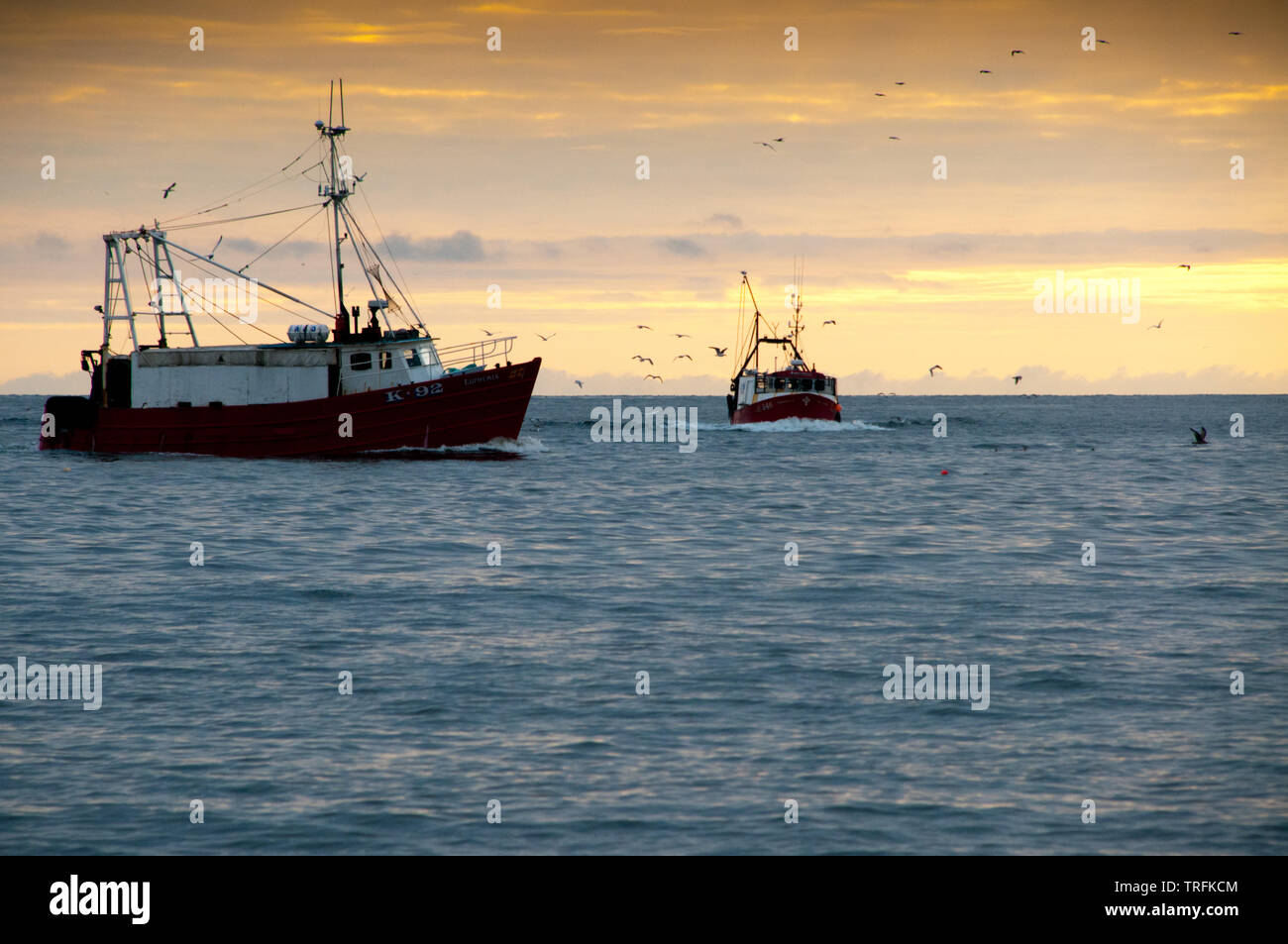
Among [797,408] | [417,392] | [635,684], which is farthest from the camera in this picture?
[797,408]

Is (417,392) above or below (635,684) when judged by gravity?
above

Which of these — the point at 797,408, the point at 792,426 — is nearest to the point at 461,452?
the point at 797,408

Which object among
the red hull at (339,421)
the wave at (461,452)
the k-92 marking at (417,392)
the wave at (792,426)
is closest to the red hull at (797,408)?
the wave at (792,426)

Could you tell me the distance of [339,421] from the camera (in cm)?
5012

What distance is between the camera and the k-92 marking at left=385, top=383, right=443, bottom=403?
1969 inches

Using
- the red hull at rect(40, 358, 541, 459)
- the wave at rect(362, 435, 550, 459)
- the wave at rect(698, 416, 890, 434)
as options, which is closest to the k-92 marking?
the red hull at rect(40, 358, 541, 459)

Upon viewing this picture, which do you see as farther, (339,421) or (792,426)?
(792,426)

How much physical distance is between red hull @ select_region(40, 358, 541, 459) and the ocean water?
1562 cm

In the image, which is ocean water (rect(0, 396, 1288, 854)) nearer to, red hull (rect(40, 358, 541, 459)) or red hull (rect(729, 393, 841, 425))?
red hull (rect(40, 358, 541, 459))

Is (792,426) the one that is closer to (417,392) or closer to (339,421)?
(417,392)

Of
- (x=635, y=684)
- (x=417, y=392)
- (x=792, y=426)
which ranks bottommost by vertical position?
(x=635, y=684)

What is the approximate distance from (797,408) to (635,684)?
8082 centimetres

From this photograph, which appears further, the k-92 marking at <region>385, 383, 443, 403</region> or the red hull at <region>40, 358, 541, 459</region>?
the red hull at <region>40, 358, 541, 459</region>
